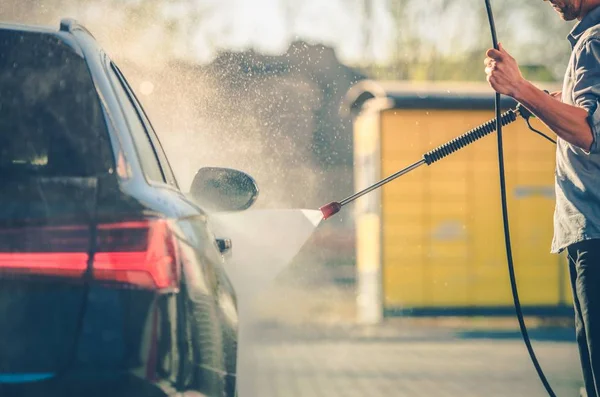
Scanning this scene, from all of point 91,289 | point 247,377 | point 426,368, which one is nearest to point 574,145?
point 91,289

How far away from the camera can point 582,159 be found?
→ 325 centimetres

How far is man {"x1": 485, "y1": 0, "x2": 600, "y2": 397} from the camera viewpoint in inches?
122

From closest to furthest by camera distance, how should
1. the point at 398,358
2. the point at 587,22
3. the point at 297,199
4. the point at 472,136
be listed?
the point at 587,22 → the point at 472,136 → the point at 398,358 → the point at 297,199

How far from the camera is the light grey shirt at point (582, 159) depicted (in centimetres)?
314

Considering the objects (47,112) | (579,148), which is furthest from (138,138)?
(579,148)

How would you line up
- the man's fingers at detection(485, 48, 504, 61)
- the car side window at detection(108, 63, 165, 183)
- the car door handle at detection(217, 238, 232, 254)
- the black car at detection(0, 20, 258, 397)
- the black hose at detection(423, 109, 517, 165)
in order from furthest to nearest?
the car door handle at detection(217, 238, 232, 254), the black hose at detection(423, 109, 517, 165), the man's fingers at detection(485, 48, 504, 61), the car side window at detection(108, 63, 165, 183), the black car at detection(0, 20, 258, 397)

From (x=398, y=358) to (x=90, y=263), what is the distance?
26.6ft

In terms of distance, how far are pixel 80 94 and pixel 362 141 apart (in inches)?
440

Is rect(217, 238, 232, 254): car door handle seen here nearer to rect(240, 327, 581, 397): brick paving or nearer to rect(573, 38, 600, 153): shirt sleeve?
rect(573, 38, 600, 153): shirt sleeve

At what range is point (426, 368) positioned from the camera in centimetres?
908

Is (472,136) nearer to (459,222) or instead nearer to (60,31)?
(60,31)

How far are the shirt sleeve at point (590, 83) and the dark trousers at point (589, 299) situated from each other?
0.34 m

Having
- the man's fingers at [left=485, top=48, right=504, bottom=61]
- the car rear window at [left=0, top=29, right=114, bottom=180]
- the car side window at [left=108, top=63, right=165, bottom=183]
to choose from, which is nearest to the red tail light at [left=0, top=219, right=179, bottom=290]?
the car rear window at [left=0, top=29, right=114, bottom=180]

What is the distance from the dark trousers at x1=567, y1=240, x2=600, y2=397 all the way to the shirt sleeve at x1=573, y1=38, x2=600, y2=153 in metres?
0.34
